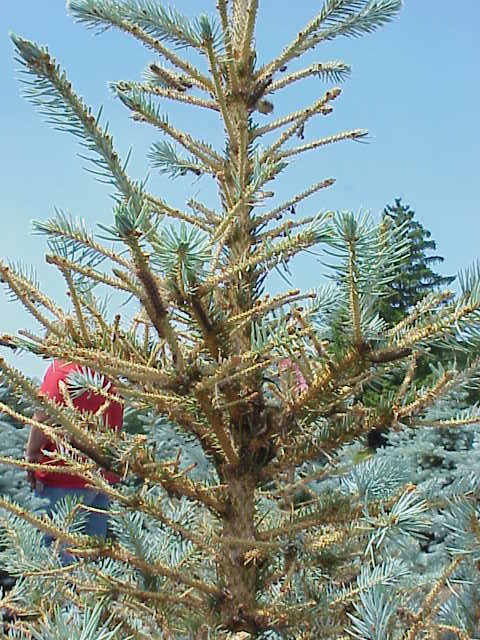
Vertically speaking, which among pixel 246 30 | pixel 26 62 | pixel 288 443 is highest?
pixel 246 30

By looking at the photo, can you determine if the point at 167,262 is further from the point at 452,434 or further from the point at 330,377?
the point at 452,434

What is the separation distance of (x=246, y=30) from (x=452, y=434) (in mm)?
5605

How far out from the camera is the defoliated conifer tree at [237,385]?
3.56 feet

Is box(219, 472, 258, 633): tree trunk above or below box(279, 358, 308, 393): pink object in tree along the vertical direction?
below

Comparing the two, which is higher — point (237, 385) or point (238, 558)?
point (237, 385)

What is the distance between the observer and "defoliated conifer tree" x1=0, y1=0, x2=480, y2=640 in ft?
3.56

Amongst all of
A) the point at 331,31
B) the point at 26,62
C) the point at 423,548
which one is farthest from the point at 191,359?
the point at 423,548

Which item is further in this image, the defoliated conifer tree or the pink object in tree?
the pink object in tree

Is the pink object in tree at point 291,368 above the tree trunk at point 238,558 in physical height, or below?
above

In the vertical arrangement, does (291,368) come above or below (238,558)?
above

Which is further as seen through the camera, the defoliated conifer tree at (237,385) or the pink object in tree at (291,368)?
the pink object in tree at (291,368)

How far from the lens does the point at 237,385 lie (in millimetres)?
1376

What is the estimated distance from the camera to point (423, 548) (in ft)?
18.2

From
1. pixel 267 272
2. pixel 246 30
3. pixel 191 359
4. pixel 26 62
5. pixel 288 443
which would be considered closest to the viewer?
pixel 26 62
